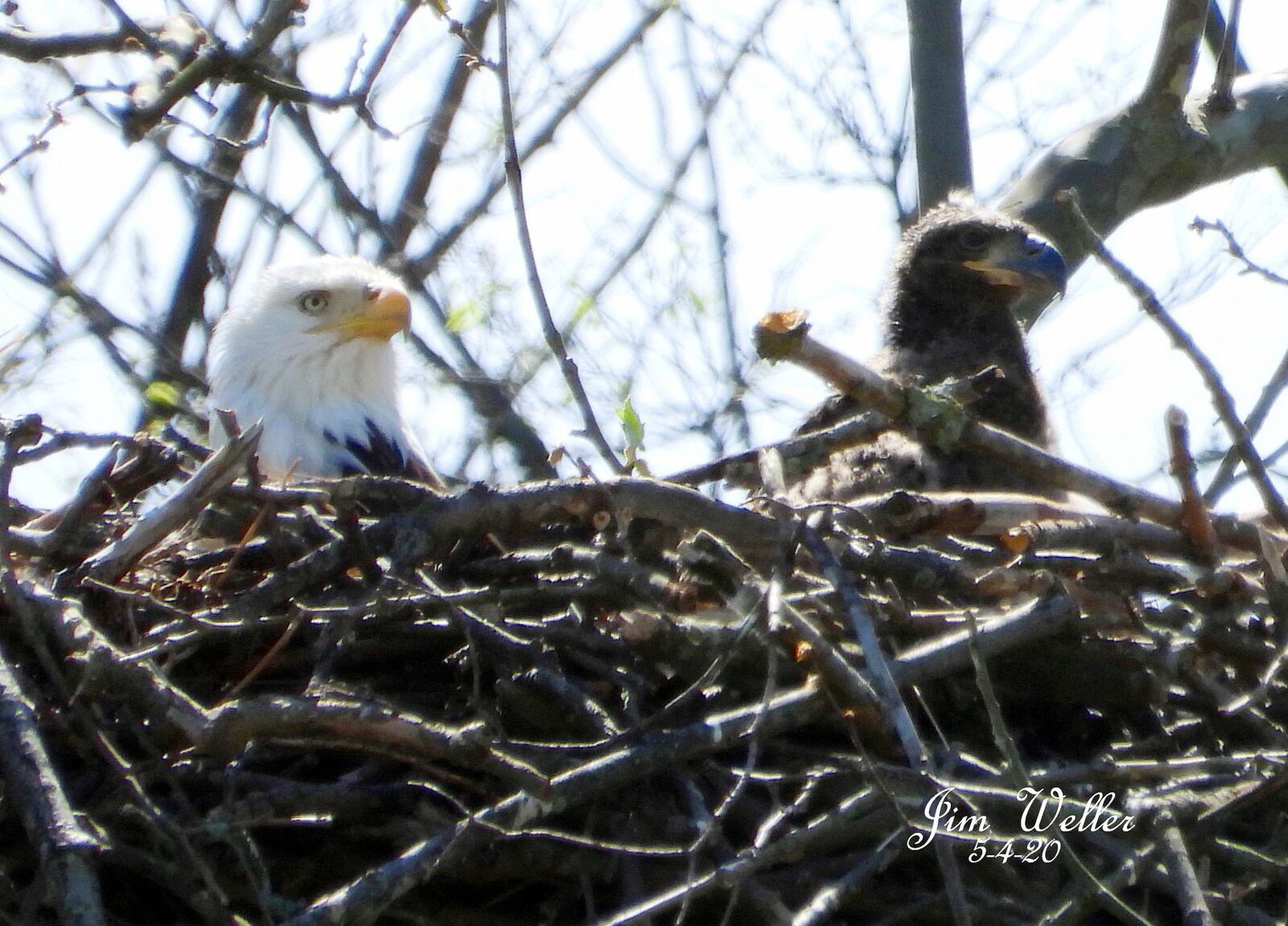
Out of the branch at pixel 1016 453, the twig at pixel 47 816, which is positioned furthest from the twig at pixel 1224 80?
the twig at pixel 47 816

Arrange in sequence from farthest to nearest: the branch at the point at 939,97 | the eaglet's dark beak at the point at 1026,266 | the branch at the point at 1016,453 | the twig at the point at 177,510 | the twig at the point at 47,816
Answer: the branch at the point at 939,97
the eaglet's dark beak at the point at 1026,266
the branch at the point at 1016,453
the twig at the point at 177,510
the twig at the point at 47,816

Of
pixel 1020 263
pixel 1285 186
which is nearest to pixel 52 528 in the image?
pixel 1020 263

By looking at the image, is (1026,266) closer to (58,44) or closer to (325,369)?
(325,369)

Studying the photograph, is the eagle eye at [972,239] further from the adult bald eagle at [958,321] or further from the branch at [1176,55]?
the branch at [1176,55]

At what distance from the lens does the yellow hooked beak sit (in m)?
5.48

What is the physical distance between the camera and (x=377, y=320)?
5.48 meters

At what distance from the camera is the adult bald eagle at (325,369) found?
17.9 ft

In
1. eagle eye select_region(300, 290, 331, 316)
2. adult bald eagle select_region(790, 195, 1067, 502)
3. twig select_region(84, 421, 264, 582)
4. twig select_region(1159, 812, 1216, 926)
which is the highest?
eagle eye select_region(300, 290, 331, 316)

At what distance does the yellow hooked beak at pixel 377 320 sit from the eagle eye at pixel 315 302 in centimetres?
8

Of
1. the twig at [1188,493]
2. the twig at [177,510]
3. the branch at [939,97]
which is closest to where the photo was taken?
the twig at [177,510]

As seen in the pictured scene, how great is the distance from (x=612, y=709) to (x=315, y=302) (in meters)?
2.39

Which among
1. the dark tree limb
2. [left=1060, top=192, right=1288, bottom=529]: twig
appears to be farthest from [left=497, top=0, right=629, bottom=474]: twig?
the dark tree limb

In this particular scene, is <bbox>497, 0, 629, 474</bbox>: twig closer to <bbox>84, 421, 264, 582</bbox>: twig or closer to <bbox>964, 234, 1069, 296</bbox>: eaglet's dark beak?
<bbox>84, 421, 264, 582</bbox>: twig

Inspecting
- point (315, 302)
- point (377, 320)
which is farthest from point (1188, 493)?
point (315, 302)
